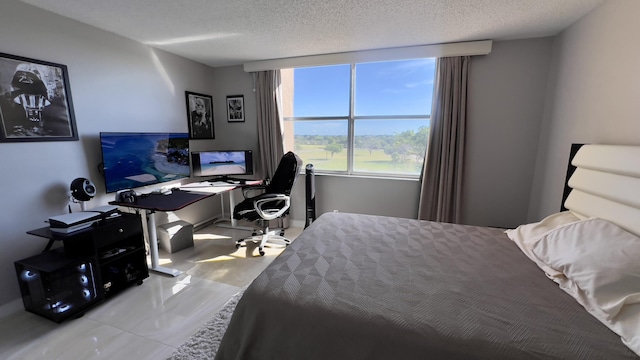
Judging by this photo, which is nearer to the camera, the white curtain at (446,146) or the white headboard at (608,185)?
the white headboard at (608,185)

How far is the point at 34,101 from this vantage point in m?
2.06

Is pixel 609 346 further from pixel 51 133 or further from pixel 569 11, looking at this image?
pixel 51 133

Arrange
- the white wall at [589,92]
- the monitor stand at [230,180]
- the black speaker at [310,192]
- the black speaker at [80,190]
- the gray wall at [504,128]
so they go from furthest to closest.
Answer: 1. the monitor stand at [230,180]
2. the black speaker at [310,192]
3. the gray wall at [504,128]
4. the black speaker at [80,190]
5. the white wall at [589,92]

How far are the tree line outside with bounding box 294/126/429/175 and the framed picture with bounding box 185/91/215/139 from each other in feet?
4.41

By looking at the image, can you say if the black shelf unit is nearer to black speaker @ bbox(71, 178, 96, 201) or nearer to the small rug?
black speaker @ bbox(71, 178, 96, 201)

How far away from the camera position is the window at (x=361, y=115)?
3.31 m

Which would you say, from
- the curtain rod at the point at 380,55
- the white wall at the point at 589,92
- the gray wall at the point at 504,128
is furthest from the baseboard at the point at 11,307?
the white wall at the point at 589,92

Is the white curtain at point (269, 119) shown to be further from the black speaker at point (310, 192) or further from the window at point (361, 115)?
the black speaker at point (310, 192)

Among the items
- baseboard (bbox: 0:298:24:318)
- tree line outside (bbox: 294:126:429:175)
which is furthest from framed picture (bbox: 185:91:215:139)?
baseboard (bbox: 0:298:24:318)

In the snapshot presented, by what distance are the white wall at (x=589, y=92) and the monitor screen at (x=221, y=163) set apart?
3.52 m

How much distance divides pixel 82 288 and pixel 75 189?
2.72ft

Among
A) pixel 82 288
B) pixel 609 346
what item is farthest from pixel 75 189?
pixel 609 346

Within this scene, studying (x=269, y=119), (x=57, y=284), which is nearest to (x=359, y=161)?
(x=269, y=119)

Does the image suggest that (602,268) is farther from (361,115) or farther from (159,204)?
(159,204)
